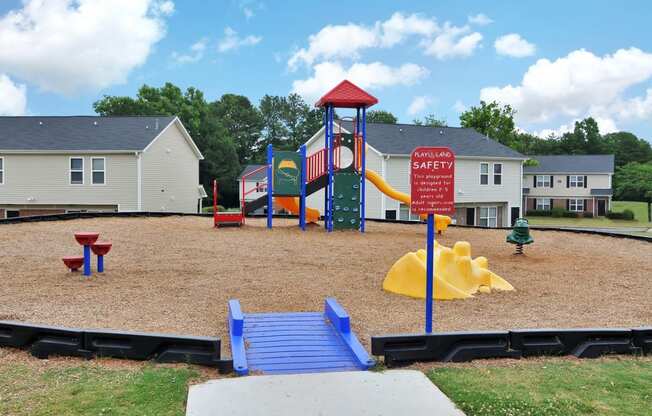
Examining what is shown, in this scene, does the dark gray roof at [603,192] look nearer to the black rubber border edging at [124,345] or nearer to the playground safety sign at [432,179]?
the playground safety sign at [432,179]

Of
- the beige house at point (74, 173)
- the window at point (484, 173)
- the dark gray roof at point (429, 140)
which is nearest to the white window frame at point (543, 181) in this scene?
the dark gray roof at point (429, 140)

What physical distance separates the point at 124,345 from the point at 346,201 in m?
12.8

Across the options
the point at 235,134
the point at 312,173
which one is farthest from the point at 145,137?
the point at 235,134

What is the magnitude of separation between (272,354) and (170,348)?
1032 millimetres

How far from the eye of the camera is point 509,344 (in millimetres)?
5910

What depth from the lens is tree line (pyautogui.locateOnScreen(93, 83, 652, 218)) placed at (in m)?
51.7

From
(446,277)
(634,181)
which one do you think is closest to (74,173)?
(446,277)

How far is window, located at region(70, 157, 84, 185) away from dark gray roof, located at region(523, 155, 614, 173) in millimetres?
46510

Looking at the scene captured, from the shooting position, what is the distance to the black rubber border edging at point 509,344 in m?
5.63

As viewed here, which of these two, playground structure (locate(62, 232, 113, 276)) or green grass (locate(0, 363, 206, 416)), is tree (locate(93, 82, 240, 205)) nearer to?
playground structure (locate(62, 232, 113, 276))

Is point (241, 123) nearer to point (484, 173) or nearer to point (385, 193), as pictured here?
point (484, 173)

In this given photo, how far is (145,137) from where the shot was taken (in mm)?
28531

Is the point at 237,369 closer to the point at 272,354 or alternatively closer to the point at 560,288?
the point at 272,354

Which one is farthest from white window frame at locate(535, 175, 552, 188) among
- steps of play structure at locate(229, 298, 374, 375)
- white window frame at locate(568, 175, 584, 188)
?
steps of play structure at locate(229, 298, 374, 375)
